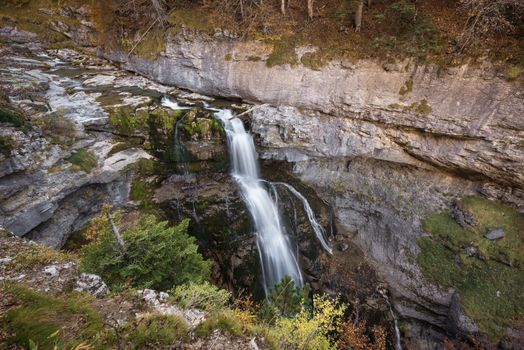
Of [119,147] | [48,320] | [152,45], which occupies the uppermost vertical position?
[152,45]

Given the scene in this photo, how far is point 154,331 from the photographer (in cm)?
338

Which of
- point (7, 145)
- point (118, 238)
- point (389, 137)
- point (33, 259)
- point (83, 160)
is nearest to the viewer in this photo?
point (33, 259)

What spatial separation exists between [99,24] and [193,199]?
44.0 feet

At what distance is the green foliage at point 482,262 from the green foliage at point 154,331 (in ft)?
40.1

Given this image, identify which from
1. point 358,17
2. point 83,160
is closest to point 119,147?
point 83,160

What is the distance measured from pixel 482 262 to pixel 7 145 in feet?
59.5

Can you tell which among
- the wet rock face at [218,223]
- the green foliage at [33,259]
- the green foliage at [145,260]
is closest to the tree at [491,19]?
the wet rock face at [218,223]

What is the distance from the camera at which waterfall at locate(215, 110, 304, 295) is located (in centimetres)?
1224

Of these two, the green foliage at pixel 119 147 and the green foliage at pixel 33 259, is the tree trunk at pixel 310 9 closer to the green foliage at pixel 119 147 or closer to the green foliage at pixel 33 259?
the green foliage at pixel 119 147

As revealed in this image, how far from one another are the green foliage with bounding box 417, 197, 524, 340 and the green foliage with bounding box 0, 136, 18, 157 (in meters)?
16.3

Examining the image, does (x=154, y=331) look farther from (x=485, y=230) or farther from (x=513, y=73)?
(x=513, y=73)

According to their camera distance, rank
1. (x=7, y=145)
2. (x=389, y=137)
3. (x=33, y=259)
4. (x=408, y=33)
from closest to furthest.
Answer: (x=33, y=259)
(x=7, y=145)
(x=408, y=33)
(x=389, y=137)

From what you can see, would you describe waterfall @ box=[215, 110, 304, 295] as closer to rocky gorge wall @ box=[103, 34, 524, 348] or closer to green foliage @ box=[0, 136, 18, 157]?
rocky gorge wall @ box=[103, 34, 524, 348]

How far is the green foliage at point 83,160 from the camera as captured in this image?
32.7ft
